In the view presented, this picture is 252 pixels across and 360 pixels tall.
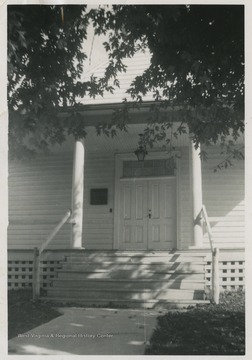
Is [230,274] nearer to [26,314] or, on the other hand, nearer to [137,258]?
[137,258]

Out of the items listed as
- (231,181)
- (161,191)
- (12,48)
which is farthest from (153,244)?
(12,48)

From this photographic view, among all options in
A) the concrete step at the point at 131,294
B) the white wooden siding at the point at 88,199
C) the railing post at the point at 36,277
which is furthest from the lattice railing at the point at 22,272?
the concrete step at the point at 131,294

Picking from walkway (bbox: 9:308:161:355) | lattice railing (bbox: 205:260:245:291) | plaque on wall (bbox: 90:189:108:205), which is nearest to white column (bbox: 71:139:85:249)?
plaque on wall (bbox: 90:189:108:205)

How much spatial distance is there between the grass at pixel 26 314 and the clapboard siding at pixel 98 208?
123 inches

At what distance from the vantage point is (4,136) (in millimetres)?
4578

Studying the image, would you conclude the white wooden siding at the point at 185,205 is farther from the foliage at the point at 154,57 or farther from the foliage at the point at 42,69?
the foliage at the point at 42,69

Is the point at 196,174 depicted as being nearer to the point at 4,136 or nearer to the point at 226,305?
the point at 226,305

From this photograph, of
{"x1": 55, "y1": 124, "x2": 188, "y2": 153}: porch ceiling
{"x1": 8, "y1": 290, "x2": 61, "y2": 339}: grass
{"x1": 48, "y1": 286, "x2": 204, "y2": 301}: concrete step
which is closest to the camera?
{"x1": 8, "y1": 290, "x2": 61, "y2": 339}: grass

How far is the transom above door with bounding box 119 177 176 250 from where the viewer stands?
1116 centimetres

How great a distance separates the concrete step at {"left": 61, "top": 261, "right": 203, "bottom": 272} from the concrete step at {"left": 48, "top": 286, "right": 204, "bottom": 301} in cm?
63

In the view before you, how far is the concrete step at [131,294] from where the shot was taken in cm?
754

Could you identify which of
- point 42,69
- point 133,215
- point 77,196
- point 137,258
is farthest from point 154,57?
point 133,215

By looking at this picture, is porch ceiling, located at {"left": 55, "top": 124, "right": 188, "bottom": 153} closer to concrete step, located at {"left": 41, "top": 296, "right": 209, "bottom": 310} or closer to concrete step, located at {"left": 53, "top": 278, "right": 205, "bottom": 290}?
concrete step, located at {"left": 53, "top": 278, "right": 205, "bottom": 290}

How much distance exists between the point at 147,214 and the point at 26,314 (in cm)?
513
